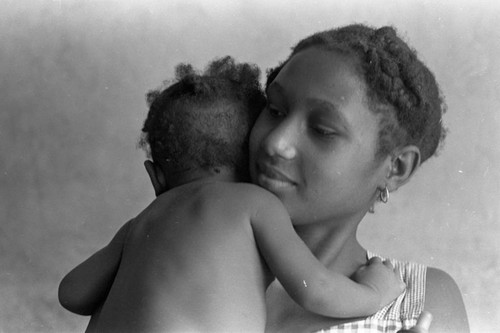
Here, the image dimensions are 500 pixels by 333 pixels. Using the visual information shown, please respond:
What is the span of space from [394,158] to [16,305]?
60 cm

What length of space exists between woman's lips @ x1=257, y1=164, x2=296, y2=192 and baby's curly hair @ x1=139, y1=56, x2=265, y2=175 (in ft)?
0.17

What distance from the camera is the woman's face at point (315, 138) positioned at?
0.80 m

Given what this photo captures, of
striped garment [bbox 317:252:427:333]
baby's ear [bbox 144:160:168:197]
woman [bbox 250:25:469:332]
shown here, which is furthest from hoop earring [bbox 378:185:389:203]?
baby's ear [bbox 144:160:168:197]

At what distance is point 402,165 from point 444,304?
210mm

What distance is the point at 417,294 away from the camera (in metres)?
0.95

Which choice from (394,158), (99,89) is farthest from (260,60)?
(394,158)

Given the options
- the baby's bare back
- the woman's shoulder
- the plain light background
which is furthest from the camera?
the plain light background

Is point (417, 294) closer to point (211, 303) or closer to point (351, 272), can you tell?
point (351, 272)

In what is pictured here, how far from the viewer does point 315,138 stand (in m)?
0.80

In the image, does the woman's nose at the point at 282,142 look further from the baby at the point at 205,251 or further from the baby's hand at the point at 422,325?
the baby's hand at the point at 422,325

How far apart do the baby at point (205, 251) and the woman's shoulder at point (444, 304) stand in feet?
0.38

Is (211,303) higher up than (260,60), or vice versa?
(260,60)

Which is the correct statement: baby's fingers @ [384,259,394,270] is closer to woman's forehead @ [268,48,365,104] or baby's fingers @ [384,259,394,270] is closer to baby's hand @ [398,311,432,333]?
baby's hand @ [398,311,432,333]

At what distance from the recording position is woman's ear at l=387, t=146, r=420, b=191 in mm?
874
